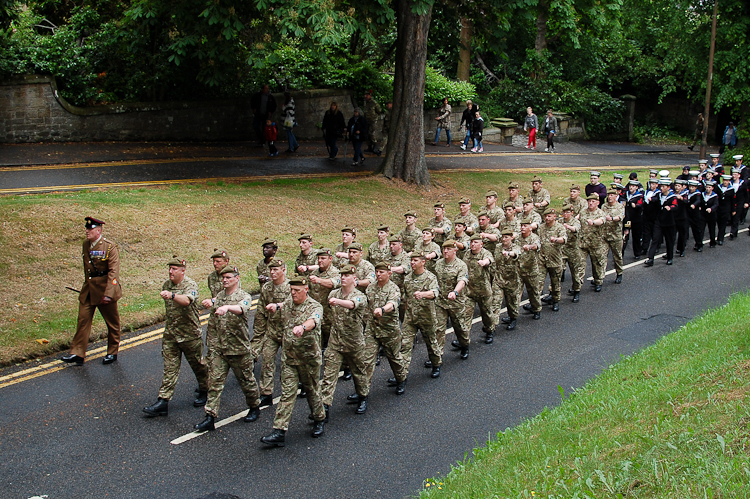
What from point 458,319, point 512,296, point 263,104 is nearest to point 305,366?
point 458,319

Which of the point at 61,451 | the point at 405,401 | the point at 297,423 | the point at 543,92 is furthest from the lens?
the point at 543,92

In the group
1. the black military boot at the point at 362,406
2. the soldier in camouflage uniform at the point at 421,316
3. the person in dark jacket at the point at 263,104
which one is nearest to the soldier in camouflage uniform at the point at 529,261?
the soldier in camouflage uniform at the point at 421,316

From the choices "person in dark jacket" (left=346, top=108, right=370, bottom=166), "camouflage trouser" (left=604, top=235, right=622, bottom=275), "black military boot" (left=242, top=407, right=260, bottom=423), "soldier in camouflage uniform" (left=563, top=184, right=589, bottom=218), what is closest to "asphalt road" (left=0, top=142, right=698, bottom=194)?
"person in dark jacket" (left=346, top=108, right=370, bottom=166)

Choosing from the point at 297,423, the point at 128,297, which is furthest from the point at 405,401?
the point at 128,297

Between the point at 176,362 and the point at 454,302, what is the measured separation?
4.01 m

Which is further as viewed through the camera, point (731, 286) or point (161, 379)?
→ point (731, 286)

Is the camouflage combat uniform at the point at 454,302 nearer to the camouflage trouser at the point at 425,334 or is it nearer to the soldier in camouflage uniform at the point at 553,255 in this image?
the camouflage trouser at the point at 425,334

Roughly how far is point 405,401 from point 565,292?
6197 millimetres

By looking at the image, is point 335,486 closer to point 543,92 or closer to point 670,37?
point 543,92

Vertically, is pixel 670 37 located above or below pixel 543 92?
above

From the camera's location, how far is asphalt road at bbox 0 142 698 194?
17953mm

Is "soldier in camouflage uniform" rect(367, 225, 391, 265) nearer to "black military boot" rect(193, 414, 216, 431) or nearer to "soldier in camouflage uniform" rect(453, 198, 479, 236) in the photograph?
"soldier in camouflage uniform" rect(453, 198, 479, 236)

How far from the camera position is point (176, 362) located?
8695 mm

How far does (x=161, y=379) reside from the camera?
946 centimetres
